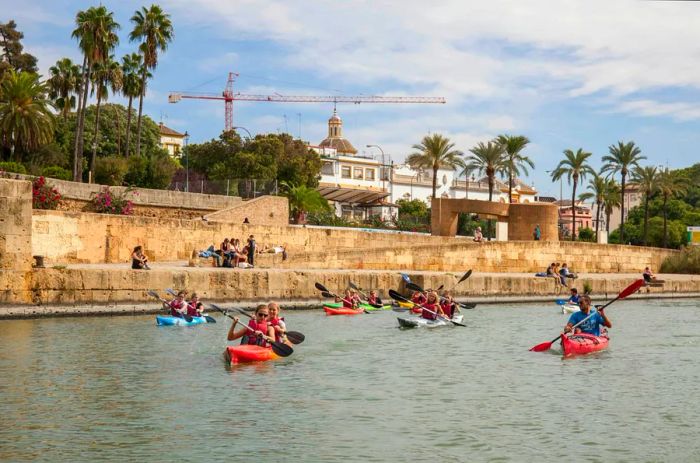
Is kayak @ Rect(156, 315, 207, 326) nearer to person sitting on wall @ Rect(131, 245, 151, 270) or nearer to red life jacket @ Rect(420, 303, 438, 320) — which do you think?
person sitting on wall @ Rect(131, 245, 151, 270)

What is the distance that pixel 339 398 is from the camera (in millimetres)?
17016

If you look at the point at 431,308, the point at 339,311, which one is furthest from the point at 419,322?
the point at 339,311

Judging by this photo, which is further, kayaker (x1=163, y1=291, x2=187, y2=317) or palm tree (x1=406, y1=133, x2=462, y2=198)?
palm tree (x1=406, y1=133, x2=462, y2=198)

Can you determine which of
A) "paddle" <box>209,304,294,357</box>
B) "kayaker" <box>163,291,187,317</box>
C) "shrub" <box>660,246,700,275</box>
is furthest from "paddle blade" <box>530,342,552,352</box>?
"shrub" <box>660,246,700,275</box>

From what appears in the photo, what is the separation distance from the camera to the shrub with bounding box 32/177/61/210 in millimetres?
35000

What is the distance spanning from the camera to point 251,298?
32.1 m

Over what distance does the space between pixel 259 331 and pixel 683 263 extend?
150 ft

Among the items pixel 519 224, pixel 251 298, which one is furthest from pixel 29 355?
pixel 519 224

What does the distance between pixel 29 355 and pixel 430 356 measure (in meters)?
8.99

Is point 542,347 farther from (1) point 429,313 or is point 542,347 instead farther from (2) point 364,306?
(2) point 364,306

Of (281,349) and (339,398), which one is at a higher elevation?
(281,349)

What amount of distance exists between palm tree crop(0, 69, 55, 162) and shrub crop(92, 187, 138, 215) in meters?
12.6

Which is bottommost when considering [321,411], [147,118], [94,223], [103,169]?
[321,411]

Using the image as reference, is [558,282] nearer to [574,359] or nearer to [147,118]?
[574,359]
